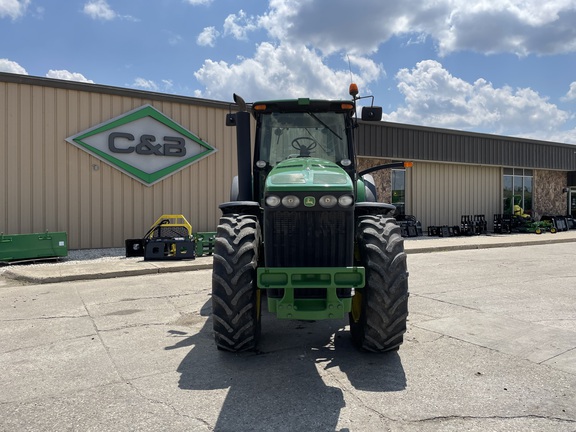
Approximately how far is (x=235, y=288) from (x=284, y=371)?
0.86 metres

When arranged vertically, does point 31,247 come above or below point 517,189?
below

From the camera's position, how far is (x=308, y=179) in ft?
13.4

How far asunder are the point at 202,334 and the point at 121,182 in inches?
360

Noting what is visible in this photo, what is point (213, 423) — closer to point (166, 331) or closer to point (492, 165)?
point (166, 331)

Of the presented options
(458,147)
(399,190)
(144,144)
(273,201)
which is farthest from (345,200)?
(458,147)

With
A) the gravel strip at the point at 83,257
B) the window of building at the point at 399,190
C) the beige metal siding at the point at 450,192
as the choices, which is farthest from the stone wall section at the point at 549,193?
the gravel strip at the point at 83,257

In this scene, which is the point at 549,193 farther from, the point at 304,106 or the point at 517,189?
the point at 304,106

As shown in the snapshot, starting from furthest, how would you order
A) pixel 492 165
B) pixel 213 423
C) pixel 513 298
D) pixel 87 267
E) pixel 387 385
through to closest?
1. pixel 492 165
2. pixel 87 267
3. pixel 513 298
4. pixel 387 385
5. pixel 213 423

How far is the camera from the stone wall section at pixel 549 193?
961 inches

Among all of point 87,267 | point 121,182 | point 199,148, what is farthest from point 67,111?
point 87,267

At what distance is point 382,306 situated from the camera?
3977 millimetres

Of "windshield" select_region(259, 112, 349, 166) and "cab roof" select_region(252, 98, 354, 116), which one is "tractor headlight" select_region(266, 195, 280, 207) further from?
"cab roof" select_region(252, 98, 354, 116)

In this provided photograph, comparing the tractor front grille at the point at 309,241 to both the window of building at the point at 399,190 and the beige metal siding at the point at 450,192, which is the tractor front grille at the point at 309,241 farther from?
the beige metal siding at the point at 450,192

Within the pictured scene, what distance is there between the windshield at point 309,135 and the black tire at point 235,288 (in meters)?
1.66
